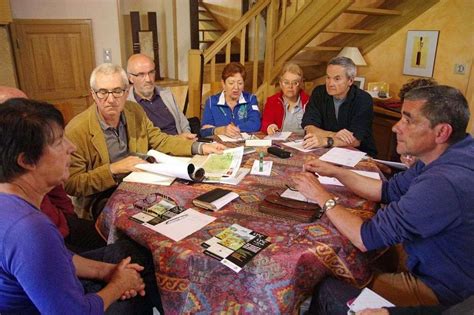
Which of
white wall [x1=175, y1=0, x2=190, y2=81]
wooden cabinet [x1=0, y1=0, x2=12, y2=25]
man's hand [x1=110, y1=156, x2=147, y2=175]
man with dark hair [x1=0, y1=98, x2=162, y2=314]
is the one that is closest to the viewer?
man with dark hair [x1=0, y1=98, x2=162, y2=314]

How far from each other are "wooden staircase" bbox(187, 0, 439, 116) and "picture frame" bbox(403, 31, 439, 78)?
21 centimetres

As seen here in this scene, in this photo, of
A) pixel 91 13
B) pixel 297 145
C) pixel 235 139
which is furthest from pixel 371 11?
pixel 91 13

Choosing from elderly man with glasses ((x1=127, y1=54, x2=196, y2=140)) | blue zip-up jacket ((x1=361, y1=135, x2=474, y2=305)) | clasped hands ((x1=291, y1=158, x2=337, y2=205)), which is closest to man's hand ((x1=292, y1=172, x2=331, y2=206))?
clasped hands ((x1=291, y1=158, x2=337, y2=205))

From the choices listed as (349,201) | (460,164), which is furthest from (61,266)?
(460,164)

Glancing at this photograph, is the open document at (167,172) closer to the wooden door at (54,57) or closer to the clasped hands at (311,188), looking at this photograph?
the clasped hands at (311,188)

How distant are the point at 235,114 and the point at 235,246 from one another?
187cm

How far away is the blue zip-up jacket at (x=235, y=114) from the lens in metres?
2.87

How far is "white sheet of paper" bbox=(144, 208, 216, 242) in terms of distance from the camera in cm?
120

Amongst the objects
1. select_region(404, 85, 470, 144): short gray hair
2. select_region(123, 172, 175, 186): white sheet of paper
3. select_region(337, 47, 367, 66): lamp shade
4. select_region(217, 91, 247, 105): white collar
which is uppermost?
select_region(337, 47, 367, 66): lamp shade

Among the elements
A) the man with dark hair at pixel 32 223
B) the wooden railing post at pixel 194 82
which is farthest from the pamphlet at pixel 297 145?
the wooden railing post at pixel 194 82

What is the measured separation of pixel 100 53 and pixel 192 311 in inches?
141

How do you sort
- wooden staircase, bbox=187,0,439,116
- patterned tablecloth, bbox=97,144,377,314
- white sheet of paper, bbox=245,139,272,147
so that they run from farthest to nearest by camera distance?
→ wooden staircase, bbox=187,0,439,116, white sheet of paper, bbox=245,139,272,147, patterned tablecloth, bbox=97,144,377,314

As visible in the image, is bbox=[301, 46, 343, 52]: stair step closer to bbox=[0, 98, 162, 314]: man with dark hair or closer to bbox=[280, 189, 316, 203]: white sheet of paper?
bbox=[280, 189, 316, 203]: white sheet of paper

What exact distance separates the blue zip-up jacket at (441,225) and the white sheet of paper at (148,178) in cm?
88
